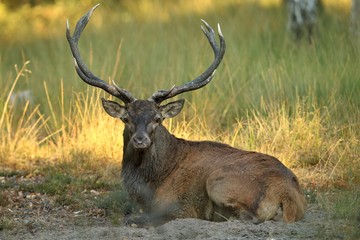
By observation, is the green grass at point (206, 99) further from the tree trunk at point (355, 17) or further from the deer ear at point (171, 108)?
the deer ear at point (171, 108)

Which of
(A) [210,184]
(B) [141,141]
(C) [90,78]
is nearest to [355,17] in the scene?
(C) [90,78]

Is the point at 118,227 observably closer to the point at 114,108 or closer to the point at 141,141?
the point at 141,141

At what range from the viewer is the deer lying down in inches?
329

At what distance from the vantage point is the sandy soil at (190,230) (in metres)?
7.95

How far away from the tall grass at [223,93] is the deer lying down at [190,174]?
1.59 meters

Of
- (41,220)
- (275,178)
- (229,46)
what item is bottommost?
(41,220)

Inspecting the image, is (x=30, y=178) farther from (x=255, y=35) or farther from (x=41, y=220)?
(x=255, y=35)

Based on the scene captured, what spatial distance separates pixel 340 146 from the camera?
1082 cm

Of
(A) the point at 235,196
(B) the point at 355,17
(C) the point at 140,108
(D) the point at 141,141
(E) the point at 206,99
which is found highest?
(B) the point at 355,17

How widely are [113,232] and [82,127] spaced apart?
12.1 ft

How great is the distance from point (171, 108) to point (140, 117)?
1.68 ft

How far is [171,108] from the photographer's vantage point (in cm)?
931

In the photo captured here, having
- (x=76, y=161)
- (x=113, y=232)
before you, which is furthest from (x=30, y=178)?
(x=113, y=232)

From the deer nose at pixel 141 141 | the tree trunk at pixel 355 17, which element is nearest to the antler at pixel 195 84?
the deer nose at pixel 141 141
